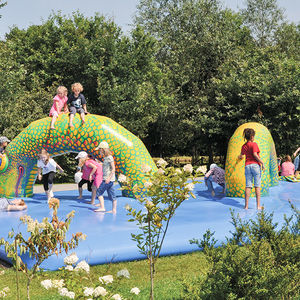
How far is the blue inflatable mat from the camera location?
5883 millimetres

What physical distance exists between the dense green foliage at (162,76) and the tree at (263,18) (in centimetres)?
945

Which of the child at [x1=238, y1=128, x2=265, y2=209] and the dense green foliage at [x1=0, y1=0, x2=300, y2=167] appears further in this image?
the dense green foliage at [x1=0, y1=0, x2=300, y2=167]

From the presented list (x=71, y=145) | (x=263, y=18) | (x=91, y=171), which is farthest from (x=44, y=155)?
(x=263, y=18)

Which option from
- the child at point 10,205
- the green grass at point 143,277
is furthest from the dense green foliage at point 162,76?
the green grass at point 143,277

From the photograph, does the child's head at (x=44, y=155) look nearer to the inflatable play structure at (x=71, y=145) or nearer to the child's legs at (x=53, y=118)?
the inflatable play structure at (x=71, y=145)

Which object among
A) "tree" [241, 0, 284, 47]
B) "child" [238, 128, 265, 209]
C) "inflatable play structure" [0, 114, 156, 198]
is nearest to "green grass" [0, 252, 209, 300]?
"child" [238, 128, 265, 209]

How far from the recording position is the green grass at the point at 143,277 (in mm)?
4516

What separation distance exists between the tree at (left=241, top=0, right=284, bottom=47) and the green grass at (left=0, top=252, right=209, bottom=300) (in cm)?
2977

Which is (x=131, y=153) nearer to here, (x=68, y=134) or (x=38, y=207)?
(x=68, y=134)

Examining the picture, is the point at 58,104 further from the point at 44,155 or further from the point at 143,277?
the point at 143,277

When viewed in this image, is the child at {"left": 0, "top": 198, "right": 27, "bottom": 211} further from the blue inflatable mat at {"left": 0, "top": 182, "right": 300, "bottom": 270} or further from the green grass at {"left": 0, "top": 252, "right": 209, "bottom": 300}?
the green grass at {"left": 0, "top": 252, "right": 209, "bottom": 300}

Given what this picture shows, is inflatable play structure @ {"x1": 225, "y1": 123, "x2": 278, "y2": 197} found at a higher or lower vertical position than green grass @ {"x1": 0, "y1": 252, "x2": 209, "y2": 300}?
higher

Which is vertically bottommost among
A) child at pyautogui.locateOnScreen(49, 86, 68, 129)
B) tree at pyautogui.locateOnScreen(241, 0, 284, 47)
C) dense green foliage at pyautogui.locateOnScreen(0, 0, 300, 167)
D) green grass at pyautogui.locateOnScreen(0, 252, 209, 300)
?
green grass at pyautogui.locateOnScreen(0, 252, 209, 300)

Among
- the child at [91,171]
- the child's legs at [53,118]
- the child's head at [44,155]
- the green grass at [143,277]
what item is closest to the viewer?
the green grass at [143,277]
